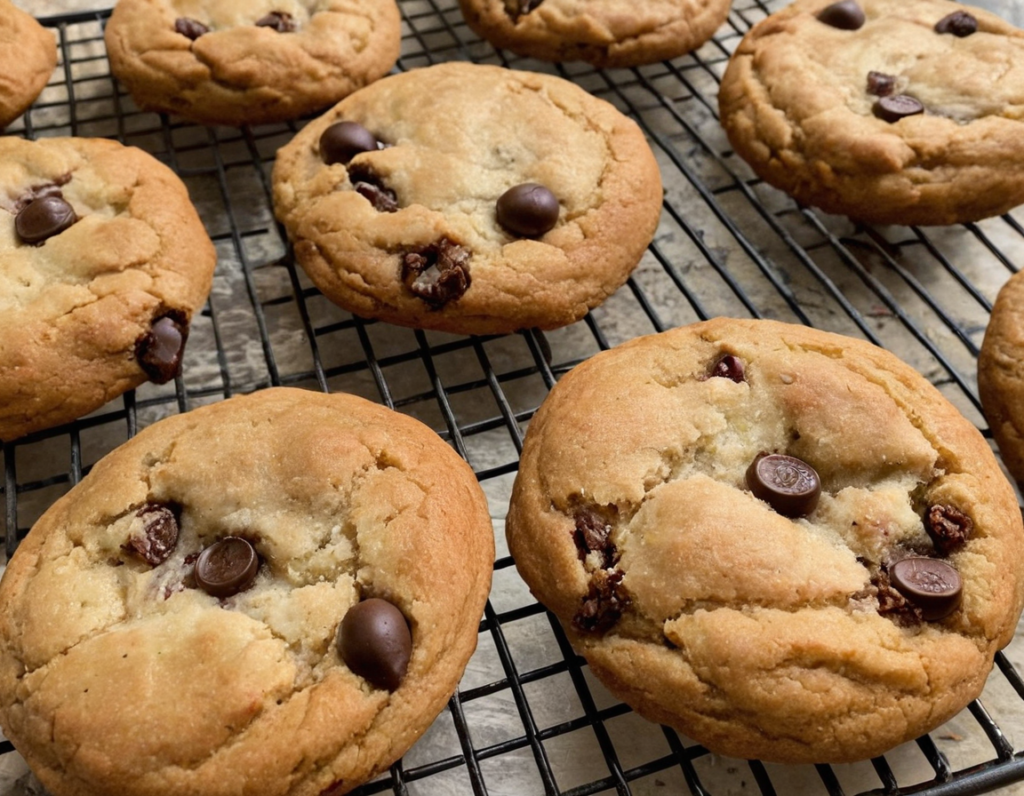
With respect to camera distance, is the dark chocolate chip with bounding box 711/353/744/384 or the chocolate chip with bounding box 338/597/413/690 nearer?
the chocolate chip with bounding box 338/597/413/690

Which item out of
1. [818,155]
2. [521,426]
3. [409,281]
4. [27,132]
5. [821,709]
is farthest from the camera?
[27,132]

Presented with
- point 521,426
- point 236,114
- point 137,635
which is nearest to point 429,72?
point 236,114

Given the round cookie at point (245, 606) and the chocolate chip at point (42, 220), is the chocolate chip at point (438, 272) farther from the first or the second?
the chocolate chip at point (42, 220)

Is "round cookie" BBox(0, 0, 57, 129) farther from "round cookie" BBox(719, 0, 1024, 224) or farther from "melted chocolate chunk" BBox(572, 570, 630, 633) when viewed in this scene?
"melted chocolate chunk" BBox(572, 570, 630, 633)

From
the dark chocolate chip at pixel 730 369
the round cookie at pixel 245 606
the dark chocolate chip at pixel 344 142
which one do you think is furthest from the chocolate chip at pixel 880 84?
the round cookie at pixel 245 606

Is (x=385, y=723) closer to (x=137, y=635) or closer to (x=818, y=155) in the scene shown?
(x=137, y=635)

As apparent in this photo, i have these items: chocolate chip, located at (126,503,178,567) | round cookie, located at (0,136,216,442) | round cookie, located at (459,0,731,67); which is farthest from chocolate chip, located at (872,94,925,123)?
chocolate chip, located at (126,503,178,567)

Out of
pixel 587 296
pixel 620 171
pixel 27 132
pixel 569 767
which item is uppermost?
pixel 620 171
